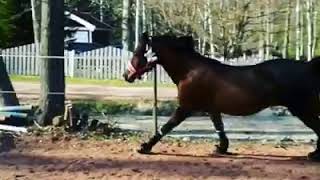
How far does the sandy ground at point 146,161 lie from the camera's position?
8086 mm

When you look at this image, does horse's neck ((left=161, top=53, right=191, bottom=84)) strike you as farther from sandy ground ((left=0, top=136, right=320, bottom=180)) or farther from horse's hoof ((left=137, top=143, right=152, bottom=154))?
sandy ground ((left=0, top=136, right=320, bottom=180))

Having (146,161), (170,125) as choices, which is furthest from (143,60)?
(146,161)

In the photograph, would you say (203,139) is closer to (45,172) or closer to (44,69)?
(44,69)

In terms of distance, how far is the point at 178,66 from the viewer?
928cm

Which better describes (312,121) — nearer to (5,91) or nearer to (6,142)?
(6,142)

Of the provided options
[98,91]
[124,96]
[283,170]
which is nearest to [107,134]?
[283,170]

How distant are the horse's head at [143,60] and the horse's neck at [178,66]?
0.16 metres

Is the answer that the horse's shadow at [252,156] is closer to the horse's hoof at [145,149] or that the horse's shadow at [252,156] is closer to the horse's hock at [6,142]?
the horse's hoof at [145,149]

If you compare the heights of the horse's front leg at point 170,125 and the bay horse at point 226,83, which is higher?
the bay horse at point 226,83

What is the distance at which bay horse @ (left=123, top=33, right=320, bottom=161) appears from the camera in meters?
8.76

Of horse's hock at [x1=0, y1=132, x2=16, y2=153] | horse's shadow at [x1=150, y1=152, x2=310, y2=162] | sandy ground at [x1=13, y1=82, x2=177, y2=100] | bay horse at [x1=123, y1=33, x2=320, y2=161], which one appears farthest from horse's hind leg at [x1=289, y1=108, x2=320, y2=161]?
sandy ground at [x1=13, y1=82, x2=177, y2=100]

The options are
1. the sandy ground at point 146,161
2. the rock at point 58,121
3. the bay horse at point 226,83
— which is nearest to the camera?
the sandy ground at point 146,161

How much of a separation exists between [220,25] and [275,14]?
6490mm

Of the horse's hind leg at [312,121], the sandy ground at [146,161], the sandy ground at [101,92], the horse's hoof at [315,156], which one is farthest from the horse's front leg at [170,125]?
the sandy ground at [101,92]
